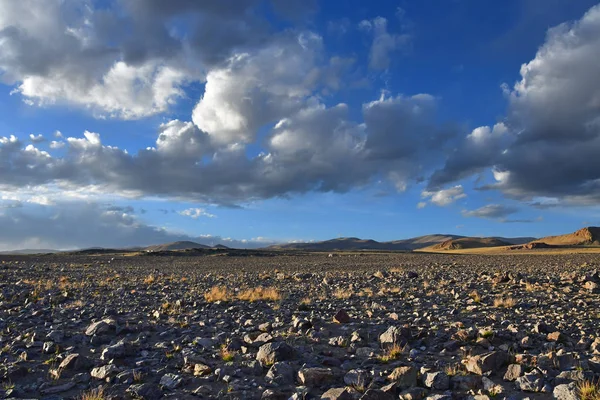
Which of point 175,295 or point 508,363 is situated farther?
point 175,295

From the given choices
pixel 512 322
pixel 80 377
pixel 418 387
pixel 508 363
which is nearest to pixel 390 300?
pixel 512 322

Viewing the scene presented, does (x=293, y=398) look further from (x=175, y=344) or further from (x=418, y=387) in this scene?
(x=175, y=344)

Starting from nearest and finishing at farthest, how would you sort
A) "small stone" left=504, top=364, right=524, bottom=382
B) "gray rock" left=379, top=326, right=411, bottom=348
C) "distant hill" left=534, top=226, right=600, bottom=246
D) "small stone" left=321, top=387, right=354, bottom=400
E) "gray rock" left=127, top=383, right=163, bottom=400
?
"small stone" left=321, top=387, right=354, bottom=400
"gray rock" left=127, top=383, right=163, bottom=400
"small stone" left=504, top=364, right=524, bottom=382
"gray rock" left=379, top=326, right=411, bottom=348
"distant hill" left=534, top=226, right=600, bottom=246

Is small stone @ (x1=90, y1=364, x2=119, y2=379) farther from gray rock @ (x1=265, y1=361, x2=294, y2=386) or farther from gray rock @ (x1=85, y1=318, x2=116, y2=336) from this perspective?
gray rock @ (x1=85, y1=318, x2=116, y2=336)

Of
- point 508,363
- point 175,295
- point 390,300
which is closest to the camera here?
point 508,363

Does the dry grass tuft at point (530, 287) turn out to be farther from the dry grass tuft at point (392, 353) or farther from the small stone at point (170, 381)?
the small stone at point (170, 381)

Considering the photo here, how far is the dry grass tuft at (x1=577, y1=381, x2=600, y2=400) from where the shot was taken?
5.90 metres

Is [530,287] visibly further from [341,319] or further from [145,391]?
[145,391]

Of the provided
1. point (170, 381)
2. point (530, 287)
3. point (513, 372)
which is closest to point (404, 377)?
point (513, 372)

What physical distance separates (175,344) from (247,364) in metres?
2.49

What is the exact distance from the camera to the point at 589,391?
5.99 m

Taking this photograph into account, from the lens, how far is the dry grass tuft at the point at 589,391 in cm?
590

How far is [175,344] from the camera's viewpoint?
9.85 meters

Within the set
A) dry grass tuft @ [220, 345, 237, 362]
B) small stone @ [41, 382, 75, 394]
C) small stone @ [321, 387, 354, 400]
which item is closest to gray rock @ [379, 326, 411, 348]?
small stone @ [321, 387, 354, 400]
